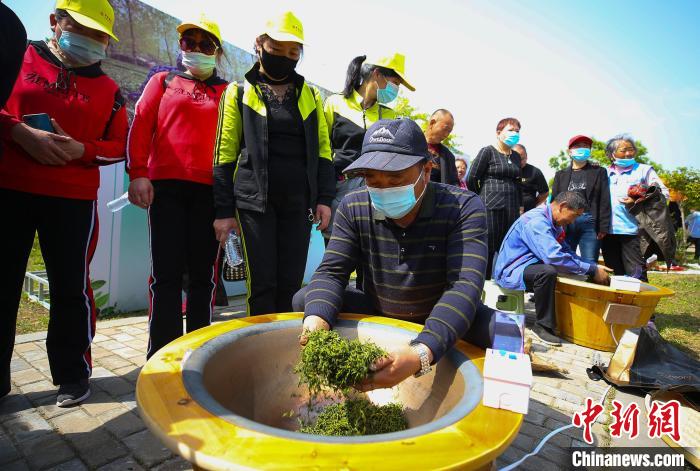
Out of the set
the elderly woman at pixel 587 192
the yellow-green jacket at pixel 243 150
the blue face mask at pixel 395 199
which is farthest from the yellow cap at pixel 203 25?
the elderly woman at pixel 587 192

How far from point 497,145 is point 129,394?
4.66m

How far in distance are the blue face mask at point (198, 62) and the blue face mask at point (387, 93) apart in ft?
4.45

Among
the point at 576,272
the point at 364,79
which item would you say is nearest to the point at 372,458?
the point at 364,79

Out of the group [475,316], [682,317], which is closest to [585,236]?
[682,317]

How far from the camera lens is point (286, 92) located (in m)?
2.71

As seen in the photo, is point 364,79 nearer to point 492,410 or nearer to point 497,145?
point 497,145

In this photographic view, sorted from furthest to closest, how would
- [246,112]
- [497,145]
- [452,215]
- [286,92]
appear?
[497,145] < [286,92] < [246,112] < [452,215]

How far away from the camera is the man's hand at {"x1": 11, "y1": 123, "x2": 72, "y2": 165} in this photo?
6.73 ft

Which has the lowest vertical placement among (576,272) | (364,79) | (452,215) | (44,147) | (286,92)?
(576,272)

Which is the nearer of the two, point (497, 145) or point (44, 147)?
point (44, 147)

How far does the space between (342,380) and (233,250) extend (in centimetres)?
144

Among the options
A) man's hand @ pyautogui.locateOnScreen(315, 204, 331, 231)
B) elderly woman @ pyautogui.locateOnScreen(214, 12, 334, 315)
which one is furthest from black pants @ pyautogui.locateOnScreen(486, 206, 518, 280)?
elderly woman @ pyautogui.locateOnScreen(214, 12, 334, 315)

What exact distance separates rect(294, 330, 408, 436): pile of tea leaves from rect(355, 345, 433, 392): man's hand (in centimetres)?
3

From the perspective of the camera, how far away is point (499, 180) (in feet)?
16.3
